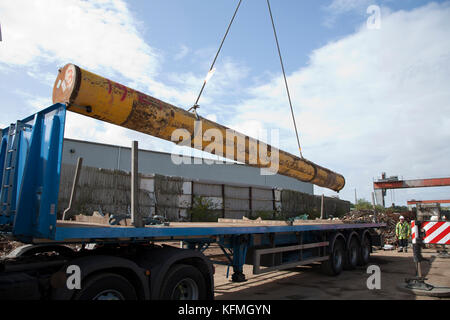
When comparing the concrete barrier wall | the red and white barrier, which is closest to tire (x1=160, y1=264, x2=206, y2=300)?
the red and white barrier

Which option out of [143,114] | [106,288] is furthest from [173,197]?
[106,288]

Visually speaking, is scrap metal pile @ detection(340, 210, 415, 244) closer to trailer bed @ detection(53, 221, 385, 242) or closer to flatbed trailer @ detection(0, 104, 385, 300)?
trailer bed @ detection(53, 221, 385, 242)

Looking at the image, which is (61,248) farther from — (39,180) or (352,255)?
(352,255)

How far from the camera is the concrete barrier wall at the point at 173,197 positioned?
12.2 m

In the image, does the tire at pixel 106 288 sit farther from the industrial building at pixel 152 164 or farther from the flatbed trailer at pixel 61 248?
the industrial building at pixel 152 164

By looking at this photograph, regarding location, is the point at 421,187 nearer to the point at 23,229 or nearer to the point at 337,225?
the point at 337,225

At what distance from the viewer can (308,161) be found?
8531 millimetres

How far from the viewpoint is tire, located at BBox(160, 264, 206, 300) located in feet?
13.2

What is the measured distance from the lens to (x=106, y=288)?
11.2 feet

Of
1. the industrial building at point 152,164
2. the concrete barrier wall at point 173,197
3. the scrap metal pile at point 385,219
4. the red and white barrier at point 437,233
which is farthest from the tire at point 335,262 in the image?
the industrial building at point 152,164

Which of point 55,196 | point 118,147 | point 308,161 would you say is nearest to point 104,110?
point 55,196

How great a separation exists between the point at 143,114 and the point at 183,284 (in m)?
2.32

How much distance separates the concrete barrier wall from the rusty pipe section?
6397mm
